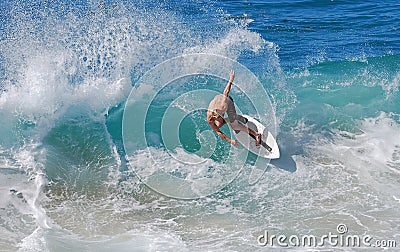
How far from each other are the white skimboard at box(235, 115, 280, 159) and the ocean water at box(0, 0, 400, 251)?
9.9 inches

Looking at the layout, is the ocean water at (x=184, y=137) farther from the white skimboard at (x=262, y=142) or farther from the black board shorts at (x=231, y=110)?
the black board shorts at (x=231, y=110)

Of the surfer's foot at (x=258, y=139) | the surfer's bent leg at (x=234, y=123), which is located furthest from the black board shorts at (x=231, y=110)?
the surfer's foot at (x=258, y=139)

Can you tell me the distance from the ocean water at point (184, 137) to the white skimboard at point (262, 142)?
25 cm

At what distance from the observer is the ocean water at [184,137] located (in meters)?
9.64

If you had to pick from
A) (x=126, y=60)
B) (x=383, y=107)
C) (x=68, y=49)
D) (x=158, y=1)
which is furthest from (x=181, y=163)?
(x=158, y=1)

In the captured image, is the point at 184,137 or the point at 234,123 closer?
the point at 234,123

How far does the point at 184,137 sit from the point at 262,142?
221 centimetres

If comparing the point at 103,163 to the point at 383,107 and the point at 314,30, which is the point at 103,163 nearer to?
the point at 383,107

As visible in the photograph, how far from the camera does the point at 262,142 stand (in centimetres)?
1167

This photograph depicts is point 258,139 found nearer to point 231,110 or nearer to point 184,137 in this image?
point 231,110

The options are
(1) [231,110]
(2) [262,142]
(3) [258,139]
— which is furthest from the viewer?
(2) [262,142]

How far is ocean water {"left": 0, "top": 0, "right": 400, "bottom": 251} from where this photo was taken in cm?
964

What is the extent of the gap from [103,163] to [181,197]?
2.33m

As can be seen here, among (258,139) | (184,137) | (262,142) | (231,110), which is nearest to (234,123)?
(231,110)
